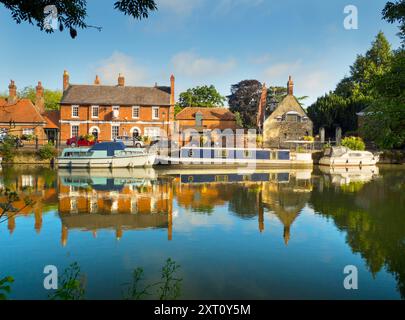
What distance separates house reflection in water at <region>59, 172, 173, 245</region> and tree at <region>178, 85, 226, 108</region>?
137 feet

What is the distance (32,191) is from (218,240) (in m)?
13.4

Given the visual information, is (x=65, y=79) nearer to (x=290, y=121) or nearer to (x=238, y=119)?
(x=238, y=119)

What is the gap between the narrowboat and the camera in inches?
1391

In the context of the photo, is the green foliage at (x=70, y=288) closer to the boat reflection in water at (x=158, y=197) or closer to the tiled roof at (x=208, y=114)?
the boat reflection in water at (x=158, y=197)

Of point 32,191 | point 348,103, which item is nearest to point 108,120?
point 32,191

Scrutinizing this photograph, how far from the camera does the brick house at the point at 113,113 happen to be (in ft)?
146

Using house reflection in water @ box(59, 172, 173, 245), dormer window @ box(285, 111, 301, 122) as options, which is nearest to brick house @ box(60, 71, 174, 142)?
dormer window @ box(285, 111, 301, 122)

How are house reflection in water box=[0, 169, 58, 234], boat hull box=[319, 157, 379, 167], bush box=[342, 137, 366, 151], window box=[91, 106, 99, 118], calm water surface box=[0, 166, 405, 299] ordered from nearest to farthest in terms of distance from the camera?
1. calm water surface box=[0, 166, 405, 299]
2. house reflection in water box=[0, 169, 58, 234]
3. boat hull box=[319, 157, 379, 167]
4. bush box=[342, 137, 366, 151]
5. window box=[91, 106, 99, 118]

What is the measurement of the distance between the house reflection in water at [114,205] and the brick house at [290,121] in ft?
91.2

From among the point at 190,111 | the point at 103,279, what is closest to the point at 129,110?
the point at 190,111

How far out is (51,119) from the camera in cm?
4603

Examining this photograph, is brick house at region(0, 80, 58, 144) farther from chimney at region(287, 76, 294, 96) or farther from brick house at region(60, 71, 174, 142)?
chimney at region(287, 76, 294, 96)

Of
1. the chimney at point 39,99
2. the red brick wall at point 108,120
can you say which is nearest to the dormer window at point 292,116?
the red brick wall at point 108,120
